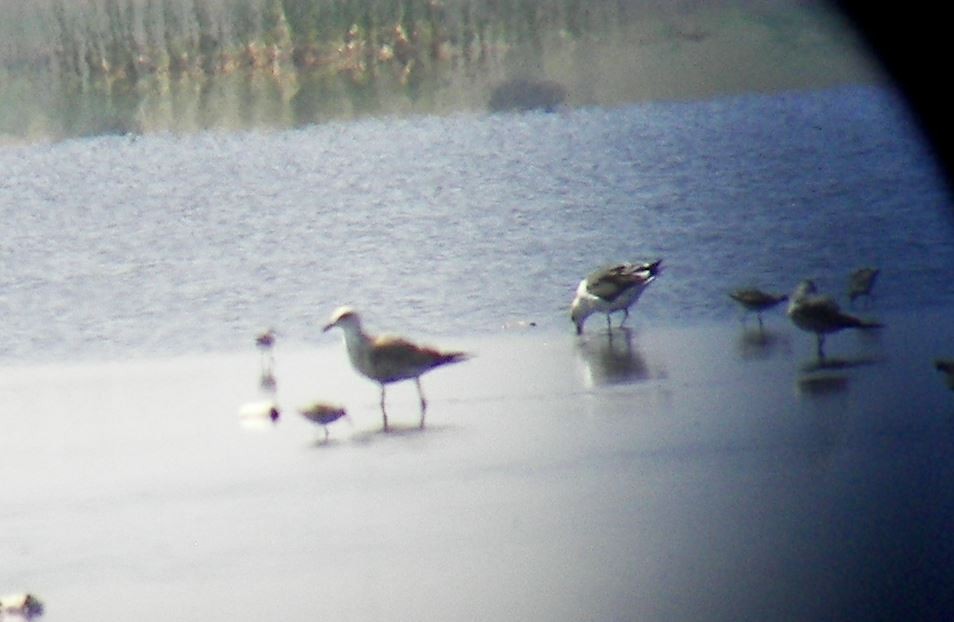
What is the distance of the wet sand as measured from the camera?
Result: 5.73m

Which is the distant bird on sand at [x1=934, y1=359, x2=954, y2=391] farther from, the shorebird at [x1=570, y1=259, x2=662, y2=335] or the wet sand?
the shorebird at [x1=570, y1=259, x2=662, y2=335]

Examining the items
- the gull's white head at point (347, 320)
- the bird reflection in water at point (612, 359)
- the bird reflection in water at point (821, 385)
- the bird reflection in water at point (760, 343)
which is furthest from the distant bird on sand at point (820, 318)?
the gull's white head at point (347, 320)

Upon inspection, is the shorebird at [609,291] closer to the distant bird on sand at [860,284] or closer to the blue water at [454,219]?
the blue water at [454,219]

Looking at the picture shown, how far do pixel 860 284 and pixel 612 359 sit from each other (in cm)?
228

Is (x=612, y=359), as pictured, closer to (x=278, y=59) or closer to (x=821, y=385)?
(x=821, y=385)

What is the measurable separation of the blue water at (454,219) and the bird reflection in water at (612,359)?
554mm

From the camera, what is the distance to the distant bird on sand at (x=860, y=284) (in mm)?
11132

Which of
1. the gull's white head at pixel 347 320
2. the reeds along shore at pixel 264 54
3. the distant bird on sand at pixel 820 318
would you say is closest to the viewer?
the gull's white head at pixel 347 320

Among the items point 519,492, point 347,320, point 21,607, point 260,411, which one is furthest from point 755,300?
point 21,607

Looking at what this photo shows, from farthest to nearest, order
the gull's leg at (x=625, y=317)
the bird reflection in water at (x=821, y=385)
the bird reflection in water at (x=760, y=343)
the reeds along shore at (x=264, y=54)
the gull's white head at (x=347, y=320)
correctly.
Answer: the reeds along shore at (x=264, y=54) < the gull's leg at (x=625, y=317) < the bird reflection in water at (x=760, y=343) < the gull's white head at (x=347, y=320) < the bird reflection in water at (x=821, y=385)

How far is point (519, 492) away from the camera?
688 centimetres

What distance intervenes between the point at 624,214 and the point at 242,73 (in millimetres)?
6139

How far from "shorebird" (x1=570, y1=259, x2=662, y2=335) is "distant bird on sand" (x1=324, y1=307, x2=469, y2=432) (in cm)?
203

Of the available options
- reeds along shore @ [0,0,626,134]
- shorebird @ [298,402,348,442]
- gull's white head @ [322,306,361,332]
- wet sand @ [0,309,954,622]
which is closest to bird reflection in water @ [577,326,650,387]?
wet sand @ [0,309,954,622]
